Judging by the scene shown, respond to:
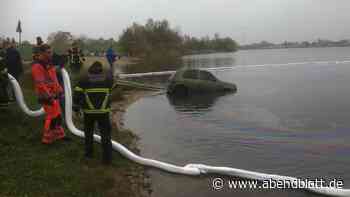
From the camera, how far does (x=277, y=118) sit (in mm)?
14422

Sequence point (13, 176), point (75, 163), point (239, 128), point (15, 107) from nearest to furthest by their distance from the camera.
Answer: point (13, 176) → point (75, 163) → point (15, 107) → point (239, 128)

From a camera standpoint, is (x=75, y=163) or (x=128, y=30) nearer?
(x=75, y=163)

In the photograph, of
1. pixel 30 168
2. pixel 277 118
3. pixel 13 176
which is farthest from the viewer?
pixel 277 118

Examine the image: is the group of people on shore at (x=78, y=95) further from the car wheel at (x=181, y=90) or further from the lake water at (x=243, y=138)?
the car wheel at (x=181, y=90)

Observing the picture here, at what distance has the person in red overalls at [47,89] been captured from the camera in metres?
7.80

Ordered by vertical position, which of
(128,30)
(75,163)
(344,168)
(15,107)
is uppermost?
(128,30)

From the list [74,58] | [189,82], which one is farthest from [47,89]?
[74,58]

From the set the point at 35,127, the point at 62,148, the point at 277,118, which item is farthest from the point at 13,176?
the point at 277,118

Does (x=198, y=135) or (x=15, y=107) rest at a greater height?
(x=15, y=107)

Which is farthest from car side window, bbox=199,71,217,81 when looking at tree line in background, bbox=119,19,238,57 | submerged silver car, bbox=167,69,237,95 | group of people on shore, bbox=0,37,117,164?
tree line in background, bbox=119,19,238,57

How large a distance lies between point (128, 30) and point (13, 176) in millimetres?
100289

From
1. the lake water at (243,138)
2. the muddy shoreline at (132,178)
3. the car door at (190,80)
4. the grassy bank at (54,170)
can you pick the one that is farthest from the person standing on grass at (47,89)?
the car door at (190,80)

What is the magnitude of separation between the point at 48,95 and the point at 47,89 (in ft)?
0.43

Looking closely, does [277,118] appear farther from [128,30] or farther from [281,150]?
[128,30]
